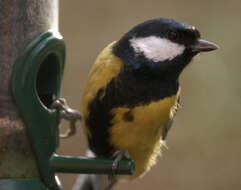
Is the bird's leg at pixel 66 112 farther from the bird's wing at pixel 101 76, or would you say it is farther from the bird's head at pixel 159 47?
the bird's head at pixel 159 47

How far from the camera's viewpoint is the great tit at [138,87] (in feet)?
10.4

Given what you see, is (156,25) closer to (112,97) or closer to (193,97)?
(112,97)

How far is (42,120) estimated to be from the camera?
2.98 metres

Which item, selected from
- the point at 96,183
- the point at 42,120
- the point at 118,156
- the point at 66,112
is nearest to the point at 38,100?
the point at 42,120

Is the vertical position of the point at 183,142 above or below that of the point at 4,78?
below

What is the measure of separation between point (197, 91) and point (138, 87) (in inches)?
116

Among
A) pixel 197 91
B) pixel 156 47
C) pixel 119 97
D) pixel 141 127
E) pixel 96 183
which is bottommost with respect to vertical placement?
pixel 197 91

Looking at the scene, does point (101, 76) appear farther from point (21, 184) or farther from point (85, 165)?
point (21, 184)

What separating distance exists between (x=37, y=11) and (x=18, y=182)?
0.74m

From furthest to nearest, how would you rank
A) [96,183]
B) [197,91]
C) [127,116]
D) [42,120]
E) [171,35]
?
[197,91] → [96,183] → [171,35] → [127,116] → [42,120]

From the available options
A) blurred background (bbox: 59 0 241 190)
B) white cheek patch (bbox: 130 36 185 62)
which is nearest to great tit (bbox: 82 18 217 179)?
white cheek patch (bbox: 130 36 185 62)

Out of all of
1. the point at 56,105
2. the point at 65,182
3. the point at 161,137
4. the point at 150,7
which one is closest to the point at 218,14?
the point at 150,7

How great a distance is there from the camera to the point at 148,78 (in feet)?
10.6

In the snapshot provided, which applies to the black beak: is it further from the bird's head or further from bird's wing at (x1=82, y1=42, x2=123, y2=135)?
bird's wing at (x1=82, y1=42, x2=123, y2=135)
